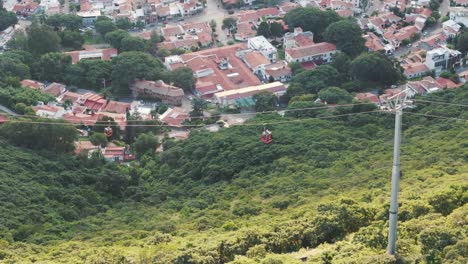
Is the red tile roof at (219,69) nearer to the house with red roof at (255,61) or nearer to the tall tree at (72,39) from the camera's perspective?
the house with red roof at (255,61)

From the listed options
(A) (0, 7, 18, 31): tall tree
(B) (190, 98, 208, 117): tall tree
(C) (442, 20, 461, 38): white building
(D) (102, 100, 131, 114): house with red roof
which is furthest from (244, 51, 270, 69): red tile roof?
(A) (0, 7, 18, 31): tall tree

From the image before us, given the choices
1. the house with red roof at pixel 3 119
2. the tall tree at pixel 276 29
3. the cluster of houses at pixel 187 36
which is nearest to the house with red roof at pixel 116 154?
the house with red roof at pixel 3 119

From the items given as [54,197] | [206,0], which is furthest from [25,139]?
[206,0]

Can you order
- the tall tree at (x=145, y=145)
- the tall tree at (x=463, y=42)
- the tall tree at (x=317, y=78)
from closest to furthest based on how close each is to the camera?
the tall tree at (x=145, y=145), the tall tree at (x=317, y=78), the tall tree at (x=463, y=42)

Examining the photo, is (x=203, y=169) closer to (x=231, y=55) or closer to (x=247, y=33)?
(x=231, y=55)

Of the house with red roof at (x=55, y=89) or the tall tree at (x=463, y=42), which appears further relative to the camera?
the tall tree at (x=463, y=42)

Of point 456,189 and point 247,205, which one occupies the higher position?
point 456,189

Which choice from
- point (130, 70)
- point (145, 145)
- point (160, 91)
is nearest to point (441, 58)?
point (160, 91)

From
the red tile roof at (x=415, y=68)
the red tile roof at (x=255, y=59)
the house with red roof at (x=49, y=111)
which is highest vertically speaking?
the red tile roof at (x=255, y=59)
